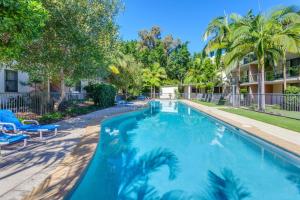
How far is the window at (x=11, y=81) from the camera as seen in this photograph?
16.8 meters

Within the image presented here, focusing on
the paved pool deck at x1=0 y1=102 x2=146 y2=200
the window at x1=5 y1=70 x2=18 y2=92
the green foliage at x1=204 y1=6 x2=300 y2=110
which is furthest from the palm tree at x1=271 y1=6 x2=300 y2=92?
the window at x1=5 y1=70 x2=18 y2=92

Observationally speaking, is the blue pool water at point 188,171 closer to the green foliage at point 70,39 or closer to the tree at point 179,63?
the green foliage at point 70,39

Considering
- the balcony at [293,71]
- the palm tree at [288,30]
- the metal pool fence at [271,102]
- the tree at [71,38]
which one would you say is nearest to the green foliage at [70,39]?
the tree at [71,38]

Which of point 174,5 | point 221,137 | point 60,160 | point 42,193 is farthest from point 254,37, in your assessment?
point 174,5

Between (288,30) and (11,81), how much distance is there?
64.5 ft

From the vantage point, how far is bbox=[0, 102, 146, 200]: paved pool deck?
4.41 meters

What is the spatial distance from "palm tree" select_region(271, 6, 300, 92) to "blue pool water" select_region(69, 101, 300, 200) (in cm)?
999

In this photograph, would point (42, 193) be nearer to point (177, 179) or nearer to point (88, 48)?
point (177, 179)

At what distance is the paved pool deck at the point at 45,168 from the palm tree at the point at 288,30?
1558 centimetres

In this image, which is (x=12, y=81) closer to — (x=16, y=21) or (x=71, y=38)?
(x=71, y=38)

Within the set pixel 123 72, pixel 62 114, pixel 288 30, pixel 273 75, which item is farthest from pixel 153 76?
pixel 62 114

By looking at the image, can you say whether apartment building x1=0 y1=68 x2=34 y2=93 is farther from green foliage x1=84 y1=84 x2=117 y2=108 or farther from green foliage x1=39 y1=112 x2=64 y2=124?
green foliage x1=84 y1=84 x2=117 y2=108

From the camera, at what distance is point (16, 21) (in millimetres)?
5121

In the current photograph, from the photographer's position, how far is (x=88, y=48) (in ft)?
39.5
